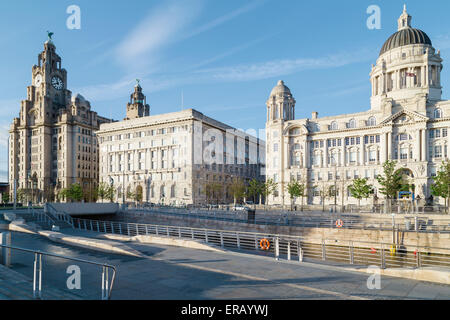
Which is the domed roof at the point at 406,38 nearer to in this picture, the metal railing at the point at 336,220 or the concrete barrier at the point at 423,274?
the metal railing at the point at 336,220

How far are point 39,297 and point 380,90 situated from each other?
86259 mm

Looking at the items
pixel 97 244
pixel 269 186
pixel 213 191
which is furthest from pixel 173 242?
→ pixel 213 191

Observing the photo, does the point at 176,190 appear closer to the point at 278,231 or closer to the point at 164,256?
the point at 278,231

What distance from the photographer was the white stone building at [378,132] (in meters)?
64.1

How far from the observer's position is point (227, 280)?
1054 cm

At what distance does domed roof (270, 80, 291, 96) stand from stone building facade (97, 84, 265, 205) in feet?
58.7

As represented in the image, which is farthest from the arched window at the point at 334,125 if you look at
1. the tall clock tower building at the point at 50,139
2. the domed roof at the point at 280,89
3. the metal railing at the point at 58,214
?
the tall clock tower building at the point at 50,139

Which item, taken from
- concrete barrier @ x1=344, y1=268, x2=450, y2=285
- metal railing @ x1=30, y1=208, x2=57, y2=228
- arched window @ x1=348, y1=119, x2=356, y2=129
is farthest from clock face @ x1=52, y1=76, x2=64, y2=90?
concrete barrier @ x1=344, y1=268, x2=450, y2=285

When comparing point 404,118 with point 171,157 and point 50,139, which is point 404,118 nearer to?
point 171,157

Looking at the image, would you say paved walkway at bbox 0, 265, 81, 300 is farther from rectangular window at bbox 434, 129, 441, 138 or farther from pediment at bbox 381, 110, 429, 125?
rectangular window at bbox 434, 129, 441, 138

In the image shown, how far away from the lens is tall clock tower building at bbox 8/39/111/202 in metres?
102

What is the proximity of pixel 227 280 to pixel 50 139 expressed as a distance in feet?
367

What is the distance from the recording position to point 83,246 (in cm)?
1741
